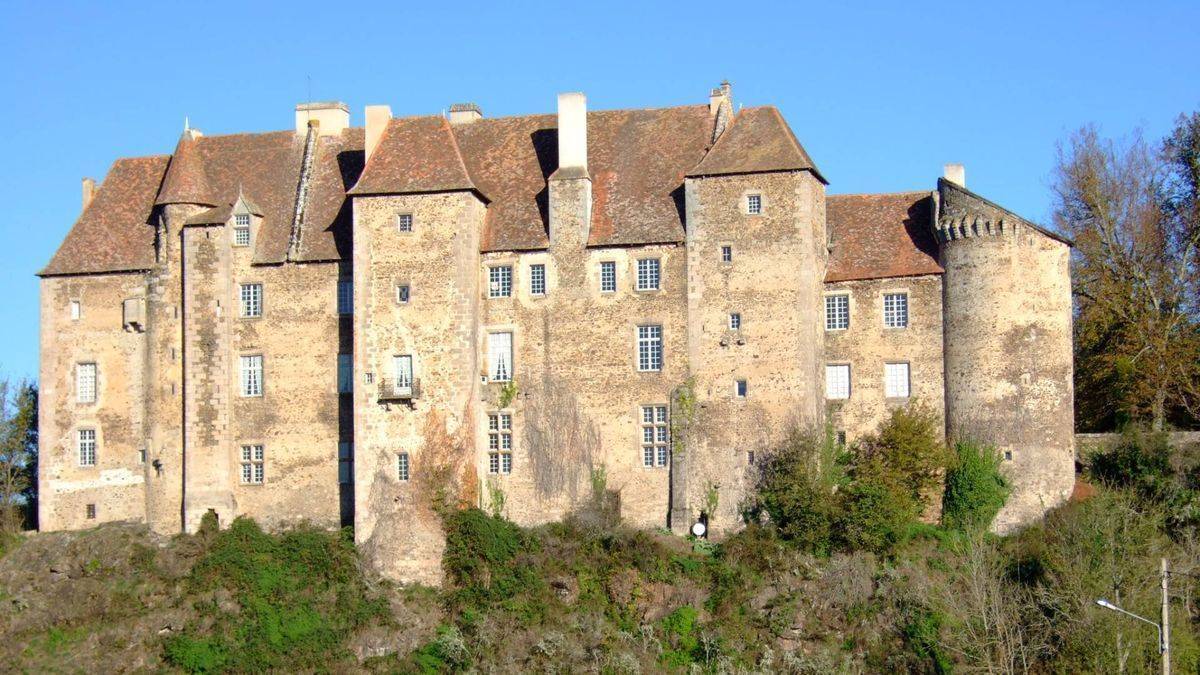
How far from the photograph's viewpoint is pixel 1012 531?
54.8 m

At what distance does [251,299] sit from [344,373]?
340cm

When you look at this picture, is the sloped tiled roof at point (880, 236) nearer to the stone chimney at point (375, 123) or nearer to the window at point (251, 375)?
the stone chimney at point (375, 123)

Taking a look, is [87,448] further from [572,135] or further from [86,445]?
[572,135]

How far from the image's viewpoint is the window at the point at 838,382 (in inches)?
2232

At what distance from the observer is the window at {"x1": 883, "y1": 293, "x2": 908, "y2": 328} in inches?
2231

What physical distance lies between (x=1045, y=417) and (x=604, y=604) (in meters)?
12.3

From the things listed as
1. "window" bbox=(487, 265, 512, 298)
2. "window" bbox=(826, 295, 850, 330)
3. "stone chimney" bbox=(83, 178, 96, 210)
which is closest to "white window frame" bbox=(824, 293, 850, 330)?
"window" bbox=(826, 295, 850, 330)

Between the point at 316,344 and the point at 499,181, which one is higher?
the point at 499,181

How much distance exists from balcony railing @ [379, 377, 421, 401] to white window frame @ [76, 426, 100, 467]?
9028 millimetres

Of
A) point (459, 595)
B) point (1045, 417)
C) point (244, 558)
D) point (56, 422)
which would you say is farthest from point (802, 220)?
point (56, 422)


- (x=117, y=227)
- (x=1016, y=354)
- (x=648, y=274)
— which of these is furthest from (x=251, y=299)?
(x=1016, y=354)

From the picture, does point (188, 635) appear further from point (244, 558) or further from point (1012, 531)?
point (1012, 531)

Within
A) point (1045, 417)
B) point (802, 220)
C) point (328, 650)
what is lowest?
point (328, 650)

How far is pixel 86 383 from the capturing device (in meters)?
59.9
